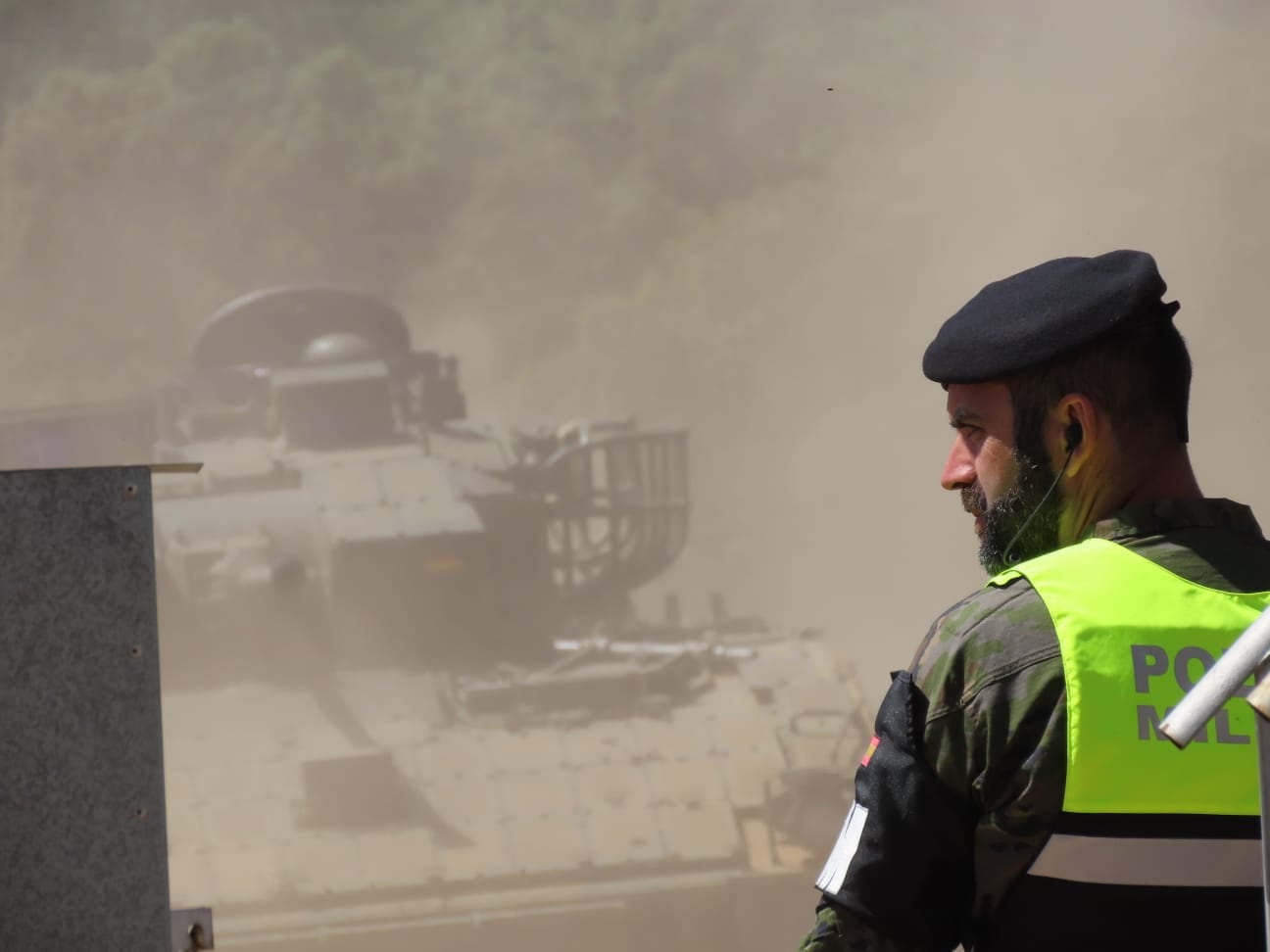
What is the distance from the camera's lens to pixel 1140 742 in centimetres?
96

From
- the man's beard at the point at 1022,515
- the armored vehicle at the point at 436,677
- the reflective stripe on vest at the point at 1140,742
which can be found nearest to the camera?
the reflective stripe on vest at the point at 1140,742

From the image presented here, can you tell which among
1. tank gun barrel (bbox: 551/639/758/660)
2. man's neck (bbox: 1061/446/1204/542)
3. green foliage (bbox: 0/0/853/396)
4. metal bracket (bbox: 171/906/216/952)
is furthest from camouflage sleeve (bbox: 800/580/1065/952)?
green foliage (bbox: 0/0/853/396)

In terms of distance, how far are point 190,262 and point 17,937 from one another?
7588mm

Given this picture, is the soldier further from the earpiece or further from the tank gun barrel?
the tank gun barrel

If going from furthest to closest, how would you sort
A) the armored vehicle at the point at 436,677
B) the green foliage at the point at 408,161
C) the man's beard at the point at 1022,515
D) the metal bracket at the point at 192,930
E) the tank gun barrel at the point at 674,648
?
the green foliage at the point at 408,161
the tank gun barrel at the point at 674,648
the armored vehicle at the point at 436,677
the metal bracket at the point at 192,930
the man's beard at the point at 1022,515

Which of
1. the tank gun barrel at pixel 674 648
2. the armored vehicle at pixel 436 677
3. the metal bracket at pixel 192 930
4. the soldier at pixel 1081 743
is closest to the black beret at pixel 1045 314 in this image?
the soldier at pixel 1081 743

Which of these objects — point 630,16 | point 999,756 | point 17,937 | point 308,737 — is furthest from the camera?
point 630,16

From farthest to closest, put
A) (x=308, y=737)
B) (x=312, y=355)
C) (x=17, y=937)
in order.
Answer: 1. (x=312, y=355)
2. (x=308, y=737)
3. (x=17, y=937)

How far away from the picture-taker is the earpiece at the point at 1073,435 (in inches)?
41.3

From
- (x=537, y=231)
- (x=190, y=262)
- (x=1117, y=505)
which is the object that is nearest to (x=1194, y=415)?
(x=537, y=231)

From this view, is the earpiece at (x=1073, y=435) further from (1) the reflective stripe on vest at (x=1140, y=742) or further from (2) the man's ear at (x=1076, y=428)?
(1) the reflective stripe on vest at (x=1140, y=742)

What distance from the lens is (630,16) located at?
29.1 ft

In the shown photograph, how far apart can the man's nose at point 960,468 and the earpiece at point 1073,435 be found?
8cm

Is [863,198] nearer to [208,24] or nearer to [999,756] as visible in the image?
[208,24]
